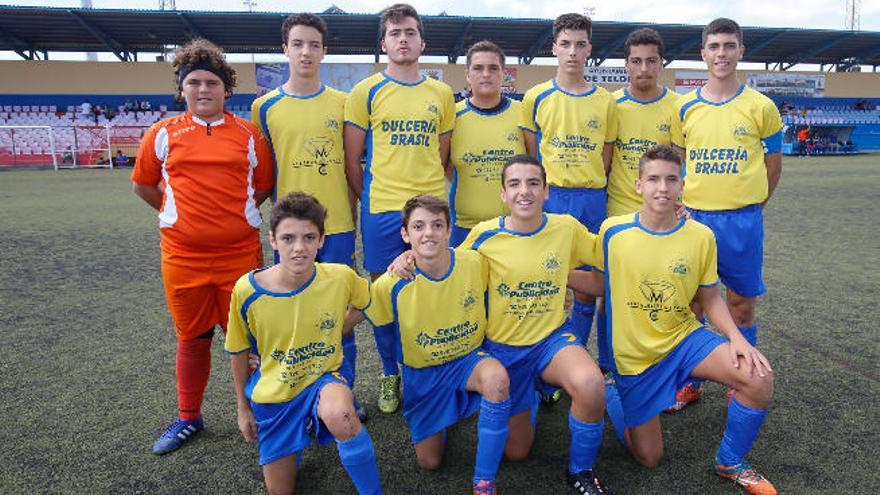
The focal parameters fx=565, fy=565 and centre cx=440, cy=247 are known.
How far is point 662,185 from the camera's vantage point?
2.57m

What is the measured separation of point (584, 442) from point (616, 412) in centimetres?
50

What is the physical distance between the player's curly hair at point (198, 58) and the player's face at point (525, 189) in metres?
1.49

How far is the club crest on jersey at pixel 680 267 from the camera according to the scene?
8.63ft

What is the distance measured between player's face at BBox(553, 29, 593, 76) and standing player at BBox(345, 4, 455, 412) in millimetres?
784

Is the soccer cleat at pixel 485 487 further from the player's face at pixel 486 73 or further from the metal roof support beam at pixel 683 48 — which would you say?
the metal roof support beam at pixel 683 48

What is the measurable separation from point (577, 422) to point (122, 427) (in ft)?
7.51

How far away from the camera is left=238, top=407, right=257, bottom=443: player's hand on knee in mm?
2469

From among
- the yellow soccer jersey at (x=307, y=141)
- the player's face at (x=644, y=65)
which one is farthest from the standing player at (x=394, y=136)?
the player's face at (x=644, y=65)

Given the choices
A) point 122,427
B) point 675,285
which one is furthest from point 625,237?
point 122,427

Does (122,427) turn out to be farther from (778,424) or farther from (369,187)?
(778,424)

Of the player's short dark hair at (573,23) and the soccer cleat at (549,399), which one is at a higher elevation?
the player's short dark hair at (573,23)

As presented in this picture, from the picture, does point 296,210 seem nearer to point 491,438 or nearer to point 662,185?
point 491,438

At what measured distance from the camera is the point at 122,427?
115 inches

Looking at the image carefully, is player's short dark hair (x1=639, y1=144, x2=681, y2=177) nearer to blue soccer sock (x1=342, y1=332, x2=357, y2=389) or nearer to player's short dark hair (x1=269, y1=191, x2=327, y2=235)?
player's short dark hair (x1=269, y1=191, x2=327, y2=235)
